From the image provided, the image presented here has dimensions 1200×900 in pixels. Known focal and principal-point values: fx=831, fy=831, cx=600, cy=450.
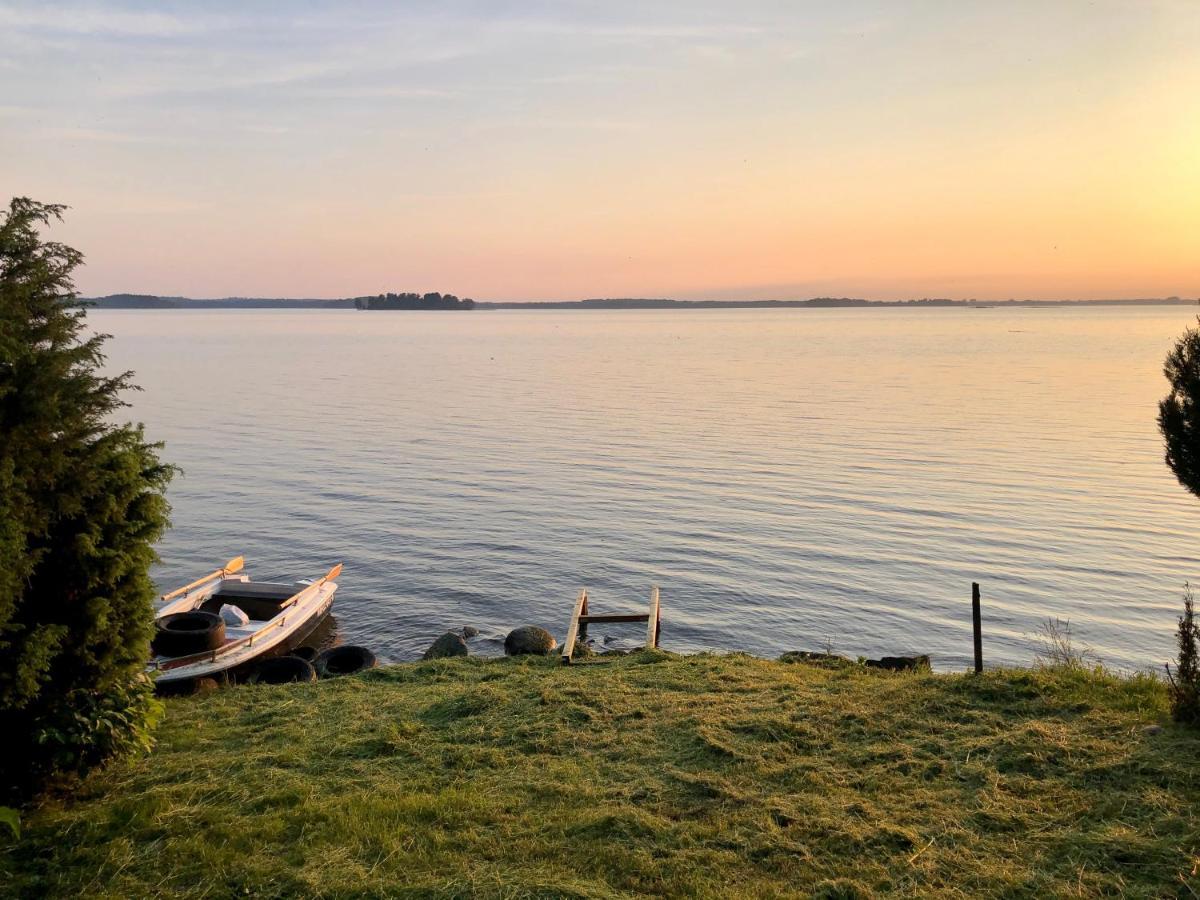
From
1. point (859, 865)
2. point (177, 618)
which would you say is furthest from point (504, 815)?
point (177, 618)

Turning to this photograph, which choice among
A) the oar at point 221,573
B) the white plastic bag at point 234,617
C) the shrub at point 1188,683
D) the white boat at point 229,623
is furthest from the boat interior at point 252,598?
the shrub at point 1188,683

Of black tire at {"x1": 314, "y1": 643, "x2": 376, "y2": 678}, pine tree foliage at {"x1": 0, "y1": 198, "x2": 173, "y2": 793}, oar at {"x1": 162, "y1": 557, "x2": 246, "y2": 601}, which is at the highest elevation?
pine tree foliage at {"x1": 0, "y1": 198, "x2": 173, "y2": 793}

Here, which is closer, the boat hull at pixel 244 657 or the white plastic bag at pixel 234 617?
the boat hull at pixel 244 657

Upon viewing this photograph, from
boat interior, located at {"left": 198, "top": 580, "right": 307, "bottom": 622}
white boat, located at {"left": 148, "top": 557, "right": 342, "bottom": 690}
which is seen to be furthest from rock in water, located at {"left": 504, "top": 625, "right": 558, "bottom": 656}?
boat interior, located at {"left": 198, "top": 580, "right": 307, "bottom": 622}

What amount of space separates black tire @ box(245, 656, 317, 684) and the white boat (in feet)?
2.25

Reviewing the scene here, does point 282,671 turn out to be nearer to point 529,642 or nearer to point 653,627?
point 529,642

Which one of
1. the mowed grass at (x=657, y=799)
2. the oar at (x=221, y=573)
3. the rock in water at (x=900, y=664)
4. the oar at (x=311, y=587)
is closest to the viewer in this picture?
the mowed grass at (x=657, y=799)

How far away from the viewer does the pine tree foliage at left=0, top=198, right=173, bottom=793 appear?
692cm

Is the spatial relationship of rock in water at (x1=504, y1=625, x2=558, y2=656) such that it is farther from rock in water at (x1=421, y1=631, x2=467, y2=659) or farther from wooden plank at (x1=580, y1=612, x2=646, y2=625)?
rock in water at (x1=421, y1=631, x2=467, y2=659)

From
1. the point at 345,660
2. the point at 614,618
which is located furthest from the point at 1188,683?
the point at 345,660

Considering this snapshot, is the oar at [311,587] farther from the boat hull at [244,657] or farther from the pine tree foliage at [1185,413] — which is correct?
the pine tree foliage at [1185,413]

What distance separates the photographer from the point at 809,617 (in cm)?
2033

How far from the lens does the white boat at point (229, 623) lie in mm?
16016

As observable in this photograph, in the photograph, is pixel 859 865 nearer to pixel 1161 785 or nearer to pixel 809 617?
pixel 1161 785
